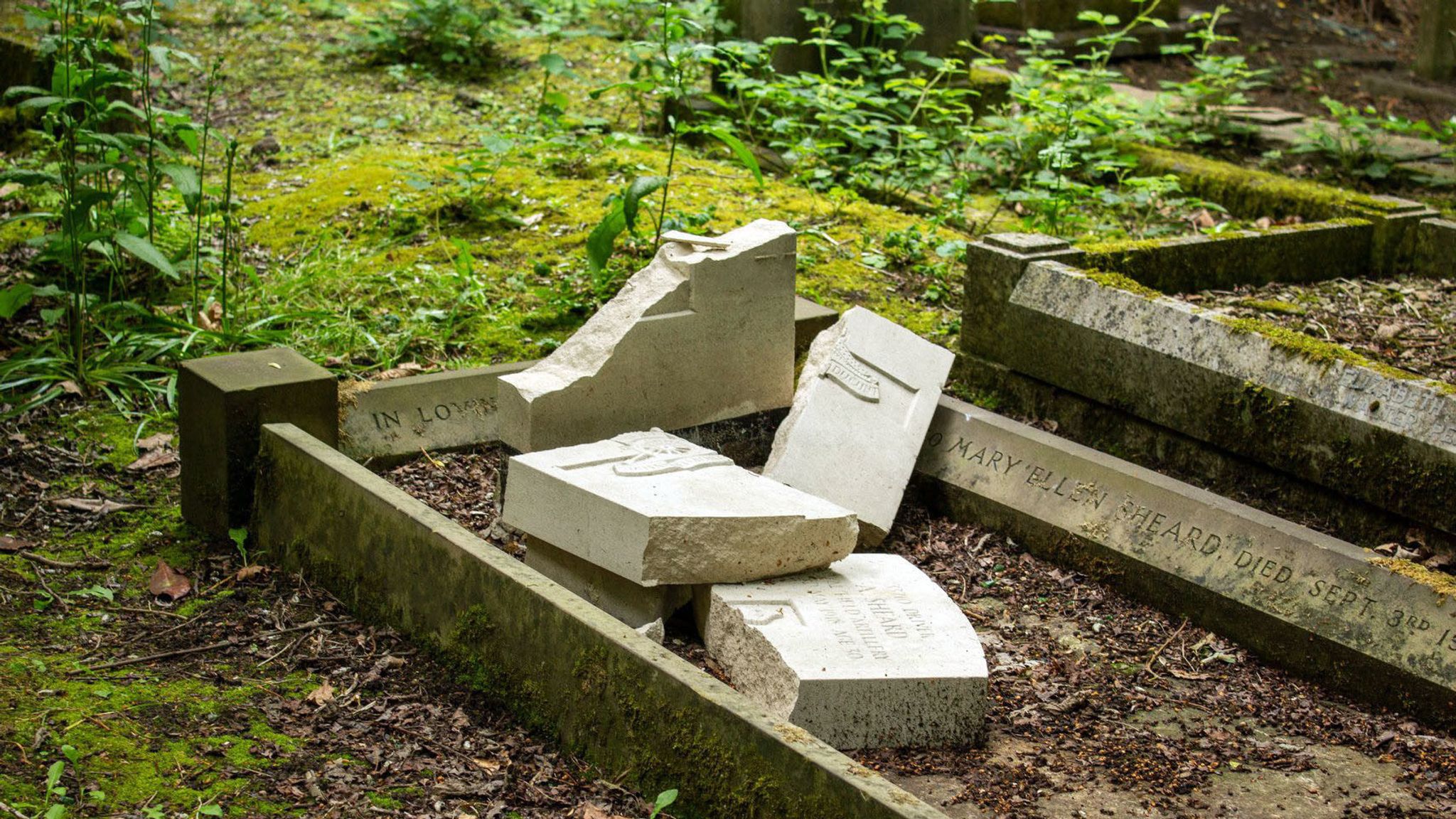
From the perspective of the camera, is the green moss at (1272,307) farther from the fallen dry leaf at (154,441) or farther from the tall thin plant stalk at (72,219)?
the tall thin plant stalk at (72,219)

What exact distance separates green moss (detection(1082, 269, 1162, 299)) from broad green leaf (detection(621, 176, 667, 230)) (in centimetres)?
189

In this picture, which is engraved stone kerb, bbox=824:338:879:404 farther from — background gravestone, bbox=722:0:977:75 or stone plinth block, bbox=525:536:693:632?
background gravestone, bbox=722:0:977:75

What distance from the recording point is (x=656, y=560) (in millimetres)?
4020

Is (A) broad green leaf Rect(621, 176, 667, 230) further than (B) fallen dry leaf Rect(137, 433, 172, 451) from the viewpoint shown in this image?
Yes

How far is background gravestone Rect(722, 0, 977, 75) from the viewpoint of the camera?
954 cm

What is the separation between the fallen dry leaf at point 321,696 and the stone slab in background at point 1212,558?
2.53 meters

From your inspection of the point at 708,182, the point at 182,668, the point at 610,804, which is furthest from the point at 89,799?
the point at 708,182

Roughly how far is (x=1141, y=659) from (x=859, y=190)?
203 inches

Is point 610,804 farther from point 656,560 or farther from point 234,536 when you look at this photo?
point 234,536

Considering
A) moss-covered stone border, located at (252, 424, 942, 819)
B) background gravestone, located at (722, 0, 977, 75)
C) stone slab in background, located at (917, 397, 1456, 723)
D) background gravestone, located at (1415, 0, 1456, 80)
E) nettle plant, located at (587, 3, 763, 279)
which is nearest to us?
moss-covered stone border, located at (252, 424, 942, 819)

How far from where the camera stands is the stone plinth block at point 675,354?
490 cm

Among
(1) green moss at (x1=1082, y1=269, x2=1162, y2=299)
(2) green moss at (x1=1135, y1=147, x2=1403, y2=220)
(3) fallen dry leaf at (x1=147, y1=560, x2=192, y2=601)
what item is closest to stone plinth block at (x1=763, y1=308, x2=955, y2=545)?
(1) green moss at (x1=1082, y1=269, x2=1162, y2=299)

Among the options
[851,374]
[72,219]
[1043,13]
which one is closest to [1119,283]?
[851,374]

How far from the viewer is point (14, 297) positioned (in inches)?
226
